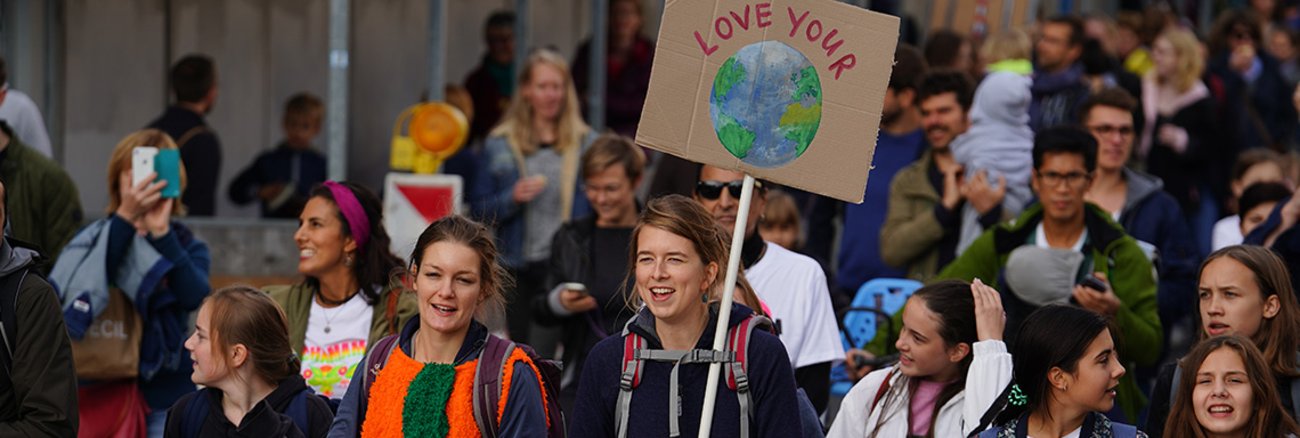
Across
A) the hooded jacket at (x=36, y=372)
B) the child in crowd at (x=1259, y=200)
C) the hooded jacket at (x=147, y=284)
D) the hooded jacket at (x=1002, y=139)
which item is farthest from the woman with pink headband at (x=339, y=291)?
the child in crowd at (x=1259, y=200)

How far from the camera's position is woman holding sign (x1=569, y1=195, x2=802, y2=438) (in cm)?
555

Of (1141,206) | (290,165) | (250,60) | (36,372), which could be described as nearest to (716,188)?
(1141,206)

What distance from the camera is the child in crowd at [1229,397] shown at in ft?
20.1

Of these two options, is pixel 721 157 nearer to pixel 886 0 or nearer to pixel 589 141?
pixel 589 141

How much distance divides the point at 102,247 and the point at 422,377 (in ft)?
7.64

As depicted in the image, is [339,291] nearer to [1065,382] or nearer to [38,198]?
[38,198]

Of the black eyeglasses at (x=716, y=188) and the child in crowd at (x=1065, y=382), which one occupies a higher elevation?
the black eyeglasses at (x=716, y=188)

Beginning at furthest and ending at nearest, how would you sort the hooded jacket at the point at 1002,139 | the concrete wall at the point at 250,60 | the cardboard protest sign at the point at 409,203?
the concrete wall at the point at 250,60, the cardboard protest sign at the point at 409,203, the hooded jacket at the point at 1002,139

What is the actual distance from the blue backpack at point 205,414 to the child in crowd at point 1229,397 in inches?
109

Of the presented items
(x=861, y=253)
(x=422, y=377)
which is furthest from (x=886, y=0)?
(x=422, y=377)

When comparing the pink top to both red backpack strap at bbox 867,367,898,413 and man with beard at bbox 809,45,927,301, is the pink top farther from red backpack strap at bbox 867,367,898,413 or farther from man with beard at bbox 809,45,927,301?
man with beard at bbox 809,45,927,301

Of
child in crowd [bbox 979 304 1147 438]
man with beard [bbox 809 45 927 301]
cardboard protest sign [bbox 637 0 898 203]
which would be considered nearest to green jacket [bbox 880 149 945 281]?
man with beard [bbox 809 45 927 301]

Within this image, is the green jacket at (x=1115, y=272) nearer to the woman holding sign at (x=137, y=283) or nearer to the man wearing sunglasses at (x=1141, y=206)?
the man wearing sunglasses at (x=1141, y=206)

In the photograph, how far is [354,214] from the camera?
23.3ft
